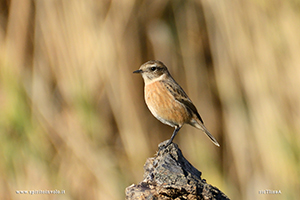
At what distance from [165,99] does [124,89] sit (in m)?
0.65

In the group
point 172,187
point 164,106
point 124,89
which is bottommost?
point 172,187

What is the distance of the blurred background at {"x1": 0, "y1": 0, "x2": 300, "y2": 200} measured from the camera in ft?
11.1

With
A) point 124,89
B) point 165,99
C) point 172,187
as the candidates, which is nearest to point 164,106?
point 165,99

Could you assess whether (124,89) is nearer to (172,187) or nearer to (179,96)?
(179,96)

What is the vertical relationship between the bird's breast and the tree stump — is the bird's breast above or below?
above

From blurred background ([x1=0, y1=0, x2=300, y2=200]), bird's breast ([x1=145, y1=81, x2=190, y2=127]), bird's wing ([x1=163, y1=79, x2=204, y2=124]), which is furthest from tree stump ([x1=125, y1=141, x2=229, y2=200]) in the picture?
blurred background ([x1=0, y1=0, x2=300, y2=200])

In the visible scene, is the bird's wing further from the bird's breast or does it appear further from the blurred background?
the blurred background

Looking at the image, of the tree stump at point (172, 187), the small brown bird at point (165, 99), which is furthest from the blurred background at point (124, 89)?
the tree stump at point (172, 187)

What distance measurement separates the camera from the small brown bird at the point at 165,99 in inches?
114

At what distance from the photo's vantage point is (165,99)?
2969 millimetres

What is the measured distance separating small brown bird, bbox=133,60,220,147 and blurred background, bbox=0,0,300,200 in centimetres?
44

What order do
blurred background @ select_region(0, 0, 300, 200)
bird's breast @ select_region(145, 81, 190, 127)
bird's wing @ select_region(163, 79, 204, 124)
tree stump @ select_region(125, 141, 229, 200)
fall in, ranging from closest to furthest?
tree stump @ select_region(125, 141, 229, 200) → bird's breast @ select_region(145, 81, 190, 127) → bird's wing @ select_region(163, 79, 204, 124) → blurred background @ select_region(0, 0, 300, 200)


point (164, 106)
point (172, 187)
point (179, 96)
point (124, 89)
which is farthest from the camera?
point (124, 89)

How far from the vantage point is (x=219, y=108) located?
379 centimetres
